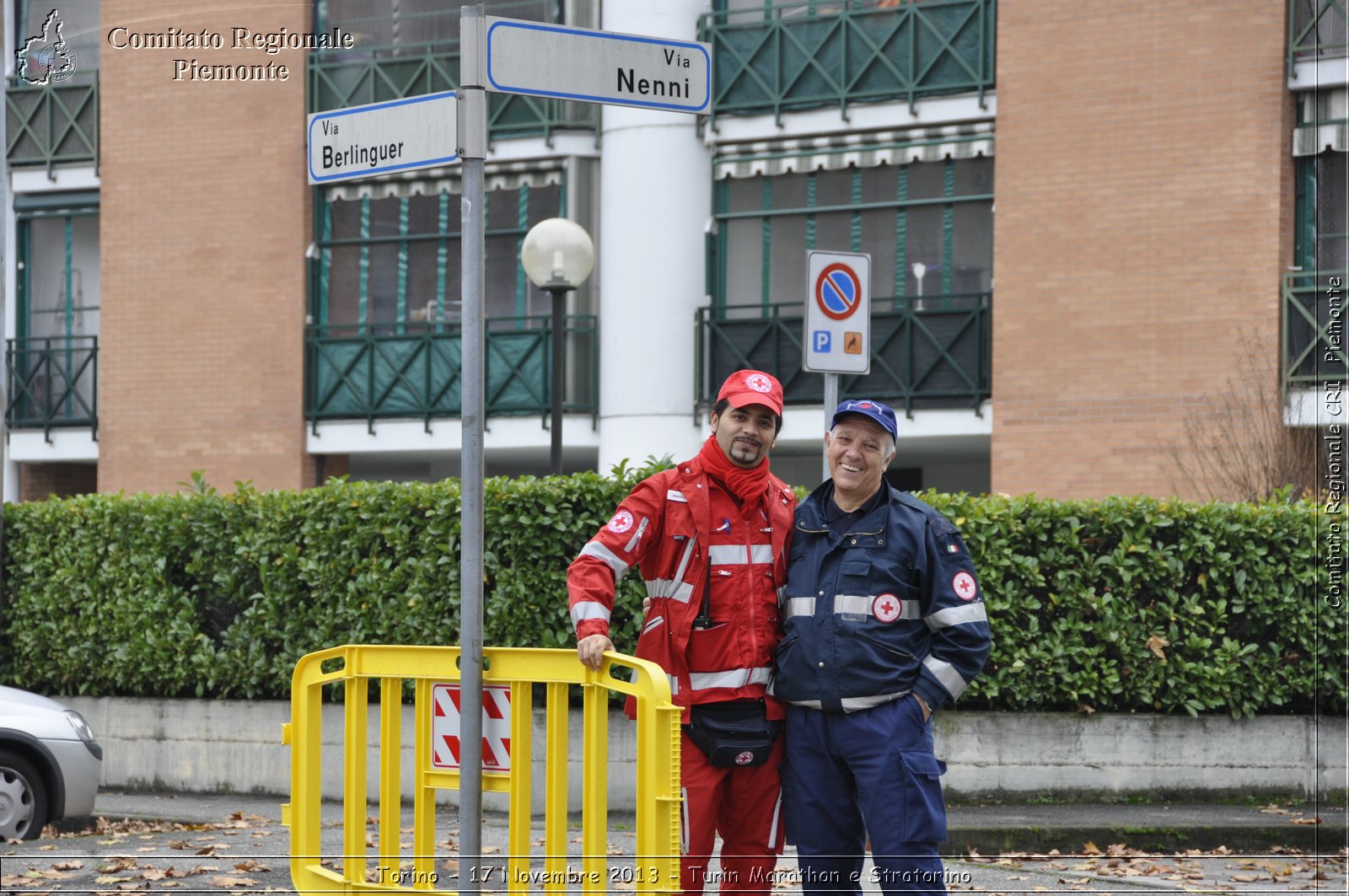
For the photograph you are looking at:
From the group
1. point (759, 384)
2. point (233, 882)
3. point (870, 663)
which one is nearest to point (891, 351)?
point (233, 882)

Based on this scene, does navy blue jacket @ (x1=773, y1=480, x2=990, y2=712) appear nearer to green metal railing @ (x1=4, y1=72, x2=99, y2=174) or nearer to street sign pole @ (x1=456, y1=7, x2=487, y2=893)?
street sign pole @ (x1=456, y1=7, x2=487, y2=893)

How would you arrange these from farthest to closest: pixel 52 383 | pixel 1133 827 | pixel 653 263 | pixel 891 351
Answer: pixel 52 383 < pixel 653 263 < pixel 891 351 < pixel 1133 827

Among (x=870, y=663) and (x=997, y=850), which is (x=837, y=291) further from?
(x=870, y=663)

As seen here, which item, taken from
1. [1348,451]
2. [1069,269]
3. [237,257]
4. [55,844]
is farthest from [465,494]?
[237,257]

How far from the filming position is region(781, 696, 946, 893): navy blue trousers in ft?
17.6

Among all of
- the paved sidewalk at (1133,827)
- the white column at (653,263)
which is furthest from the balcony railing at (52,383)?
the paved sidewalk at (1133,827)

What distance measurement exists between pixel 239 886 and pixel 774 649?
3604 millimetres

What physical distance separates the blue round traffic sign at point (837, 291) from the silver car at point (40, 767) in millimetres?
5064

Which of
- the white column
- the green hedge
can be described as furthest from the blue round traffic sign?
the white column

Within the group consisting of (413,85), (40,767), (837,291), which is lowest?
(40,767)

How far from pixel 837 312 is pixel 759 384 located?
3221 millimetres

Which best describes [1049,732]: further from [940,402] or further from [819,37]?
[819,37]

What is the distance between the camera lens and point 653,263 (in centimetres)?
1961

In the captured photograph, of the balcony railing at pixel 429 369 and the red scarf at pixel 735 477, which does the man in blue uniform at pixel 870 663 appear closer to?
the red scarf at pixel 735 477
